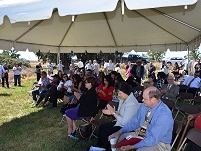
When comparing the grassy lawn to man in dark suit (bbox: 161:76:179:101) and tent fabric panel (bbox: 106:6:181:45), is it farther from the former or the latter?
tent fabric panel (bbox: 106:6:181:45)

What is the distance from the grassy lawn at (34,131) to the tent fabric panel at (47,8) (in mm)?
2328

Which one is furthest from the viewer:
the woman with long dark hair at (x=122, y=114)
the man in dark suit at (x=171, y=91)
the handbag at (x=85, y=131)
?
the man in dark suit at (x=171, y=91)

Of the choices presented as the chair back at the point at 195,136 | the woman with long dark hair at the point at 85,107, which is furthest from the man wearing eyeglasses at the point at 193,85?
the chair back at the point at 195,136

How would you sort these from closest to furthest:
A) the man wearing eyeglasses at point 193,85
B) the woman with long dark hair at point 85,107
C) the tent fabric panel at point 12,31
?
the woman with long dark hair at point 85,107 < the tent fabric panel at point 12,31 < the man wearing eyeglasses at point 193,85

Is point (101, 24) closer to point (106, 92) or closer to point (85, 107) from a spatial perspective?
point (106, 92)

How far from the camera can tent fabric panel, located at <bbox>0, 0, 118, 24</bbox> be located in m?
3.02

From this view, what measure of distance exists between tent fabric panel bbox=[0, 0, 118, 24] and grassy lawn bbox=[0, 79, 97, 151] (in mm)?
2328

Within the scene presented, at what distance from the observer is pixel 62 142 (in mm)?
4059

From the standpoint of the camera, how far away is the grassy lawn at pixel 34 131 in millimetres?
3896

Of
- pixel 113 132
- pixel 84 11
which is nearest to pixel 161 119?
pixel 113 132

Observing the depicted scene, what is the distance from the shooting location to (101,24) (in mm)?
6801

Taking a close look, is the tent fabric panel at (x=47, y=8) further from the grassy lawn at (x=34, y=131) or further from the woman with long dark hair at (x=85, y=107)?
the grassy lawn at (x=34, y=131)

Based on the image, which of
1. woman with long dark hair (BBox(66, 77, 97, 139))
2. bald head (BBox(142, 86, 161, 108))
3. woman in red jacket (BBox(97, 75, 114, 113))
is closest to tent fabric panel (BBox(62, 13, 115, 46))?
woman in red jacket (BBox(97, 75, 114, 113))

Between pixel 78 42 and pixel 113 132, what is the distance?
23.0 ft
